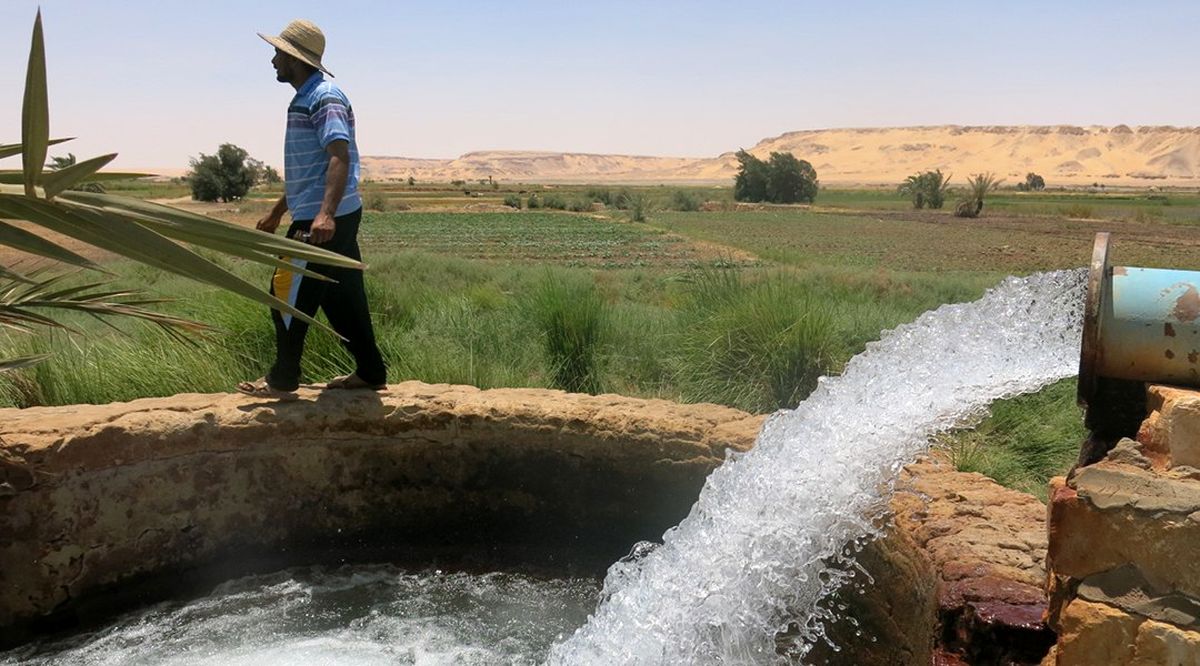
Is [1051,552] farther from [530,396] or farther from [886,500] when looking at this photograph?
[530,396]

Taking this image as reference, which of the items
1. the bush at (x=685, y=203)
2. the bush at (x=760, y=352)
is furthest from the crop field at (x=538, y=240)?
the bush at (x=685, y=203)

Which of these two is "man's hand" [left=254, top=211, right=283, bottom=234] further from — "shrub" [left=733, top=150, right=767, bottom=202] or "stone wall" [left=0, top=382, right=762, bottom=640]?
"shrub" [left=733, top=150, right=767, bottom=202]

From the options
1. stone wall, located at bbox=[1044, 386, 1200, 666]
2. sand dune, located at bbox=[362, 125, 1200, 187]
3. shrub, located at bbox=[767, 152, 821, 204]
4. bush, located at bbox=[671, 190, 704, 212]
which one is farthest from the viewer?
sand dune, located at bbox=[362, 125, 1200, 187]

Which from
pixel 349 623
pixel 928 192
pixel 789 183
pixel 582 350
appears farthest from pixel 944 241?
pixel 789 183

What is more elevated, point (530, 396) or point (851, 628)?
point (530, 396)

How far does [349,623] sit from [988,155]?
138 meters

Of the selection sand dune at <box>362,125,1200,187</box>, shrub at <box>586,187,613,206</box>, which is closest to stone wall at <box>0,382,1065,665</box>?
shrub at <box>586,187,613,206</box>

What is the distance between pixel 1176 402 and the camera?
1691 millimetres

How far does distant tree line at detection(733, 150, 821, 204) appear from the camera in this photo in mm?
58250

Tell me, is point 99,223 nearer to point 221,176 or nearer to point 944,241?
point 944,241

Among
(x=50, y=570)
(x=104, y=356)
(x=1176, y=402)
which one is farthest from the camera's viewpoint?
(x=104, y=356)

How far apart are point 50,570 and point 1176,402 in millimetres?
3600

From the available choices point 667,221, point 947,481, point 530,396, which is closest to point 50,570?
point 530,396

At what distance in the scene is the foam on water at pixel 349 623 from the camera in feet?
11.0
